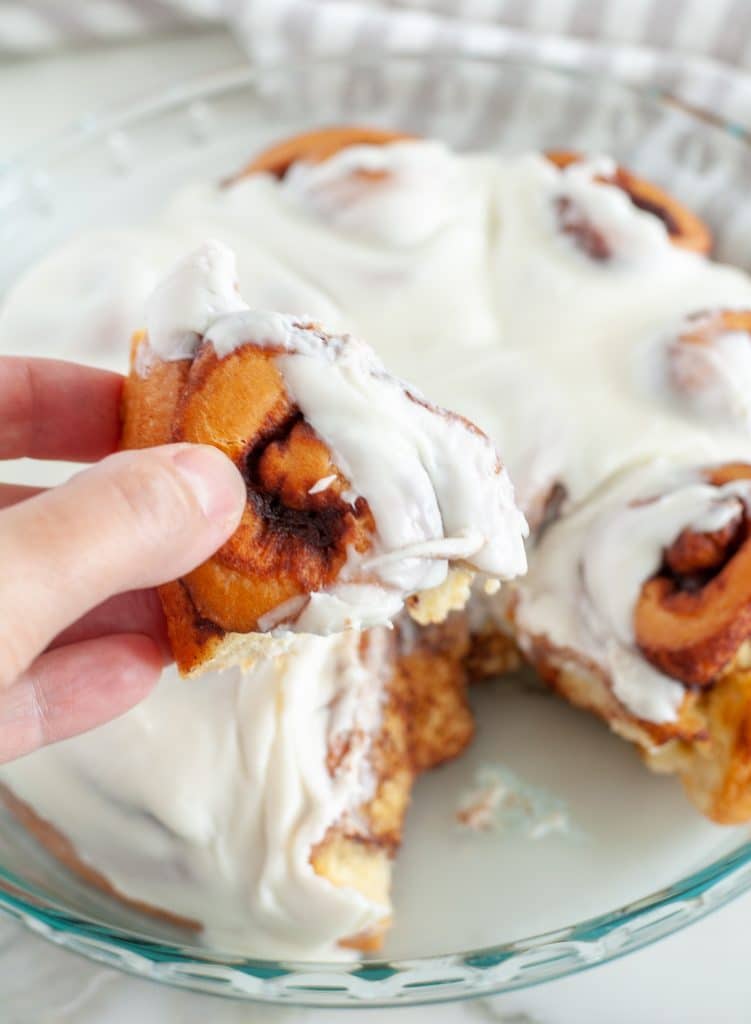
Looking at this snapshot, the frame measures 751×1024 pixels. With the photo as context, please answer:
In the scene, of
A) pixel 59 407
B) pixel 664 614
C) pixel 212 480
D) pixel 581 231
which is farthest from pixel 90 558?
pixel 581 231

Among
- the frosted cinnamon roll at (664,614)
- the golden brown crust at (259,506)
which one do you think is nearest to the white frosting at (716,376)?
the frosted cinnamon roll at (664,614)

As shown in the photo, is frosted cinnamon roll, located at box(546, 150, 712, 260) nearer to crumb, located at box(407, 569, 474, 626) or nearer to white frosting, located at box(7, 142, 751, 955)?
white frosting, located at box(7, 142, 751, 955)

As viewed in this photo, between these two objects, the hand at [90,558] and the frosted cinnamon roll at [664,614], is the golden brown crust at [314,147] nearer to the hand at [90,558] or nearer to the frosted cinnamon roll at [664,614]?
the frosted cinnamon roll at [664,614]

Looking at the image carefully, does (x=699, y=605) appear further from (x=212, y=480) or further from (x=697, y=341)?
(x=212, y=480)

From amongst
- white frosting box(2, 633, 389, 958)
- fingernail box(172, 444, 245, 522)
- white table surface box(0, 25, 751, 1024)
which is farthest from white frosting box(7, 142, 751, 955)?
fingernail box(172, 444, 245, 522)

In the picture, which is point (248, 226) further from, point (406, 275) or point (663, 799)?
point (663, 799)
